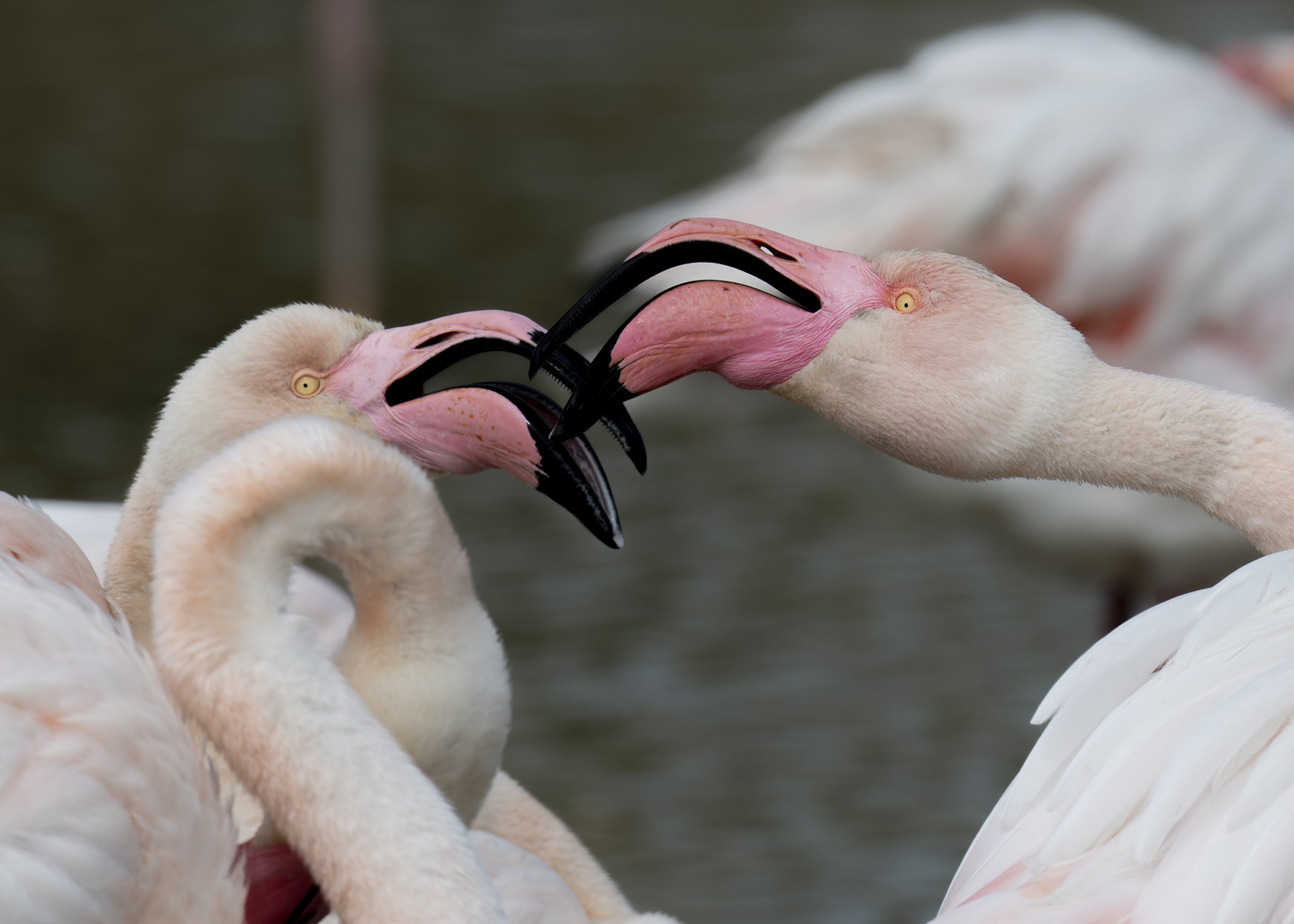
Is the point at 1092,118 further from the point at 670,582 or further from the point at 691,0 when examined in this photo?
the point at 691,0

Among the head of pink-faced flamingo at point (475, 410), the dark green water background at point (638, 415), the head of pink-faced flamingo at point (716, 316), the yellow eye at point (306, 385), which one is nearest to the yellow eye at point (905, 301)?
the head of pink-faced flamingo at point (716, 316)

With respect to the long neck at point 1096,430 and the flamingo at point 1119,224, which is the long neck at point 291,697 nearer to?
the long neck at point 1096,430

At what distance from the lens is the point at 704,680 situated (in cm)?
402

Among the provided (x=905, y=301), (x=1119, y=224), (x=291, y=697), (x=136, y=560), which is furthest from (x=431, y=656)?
(x=1119, y=224)

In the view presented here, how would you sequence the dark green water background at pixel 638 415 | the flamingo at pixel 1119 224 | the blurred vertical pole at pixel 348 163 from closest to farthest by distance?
the dark green water background at pixel 638 415
the flamingo at pixel 1119 224
the blurred vertical pole at pixel 348 163

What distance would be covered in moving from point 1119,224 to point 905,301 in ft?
6.65

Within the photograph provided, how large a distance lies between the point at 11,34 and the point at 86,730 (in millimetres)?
7389

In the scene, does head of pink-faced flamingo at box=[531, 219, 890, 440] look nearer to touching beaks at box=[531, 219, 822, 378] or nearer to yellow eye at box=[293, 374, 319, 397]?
touching beaks at box=[531, 219, 822, 378]

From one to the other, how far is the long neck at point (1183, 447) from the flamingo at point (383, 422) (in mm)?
472

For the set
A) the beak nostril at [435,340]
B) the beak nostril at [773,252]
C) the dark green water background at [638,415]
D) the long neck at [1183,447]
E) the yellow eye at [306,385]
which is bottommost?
the dark green water background at [638,415]

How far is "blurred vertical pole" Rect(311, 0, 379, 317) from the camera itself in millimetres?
5652

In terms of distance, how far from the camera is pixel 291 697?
63.0 inches

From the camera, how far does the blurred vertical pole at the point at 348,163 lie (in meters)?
5.65

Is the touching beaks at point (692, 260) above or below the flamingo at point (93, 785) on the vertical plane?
above
